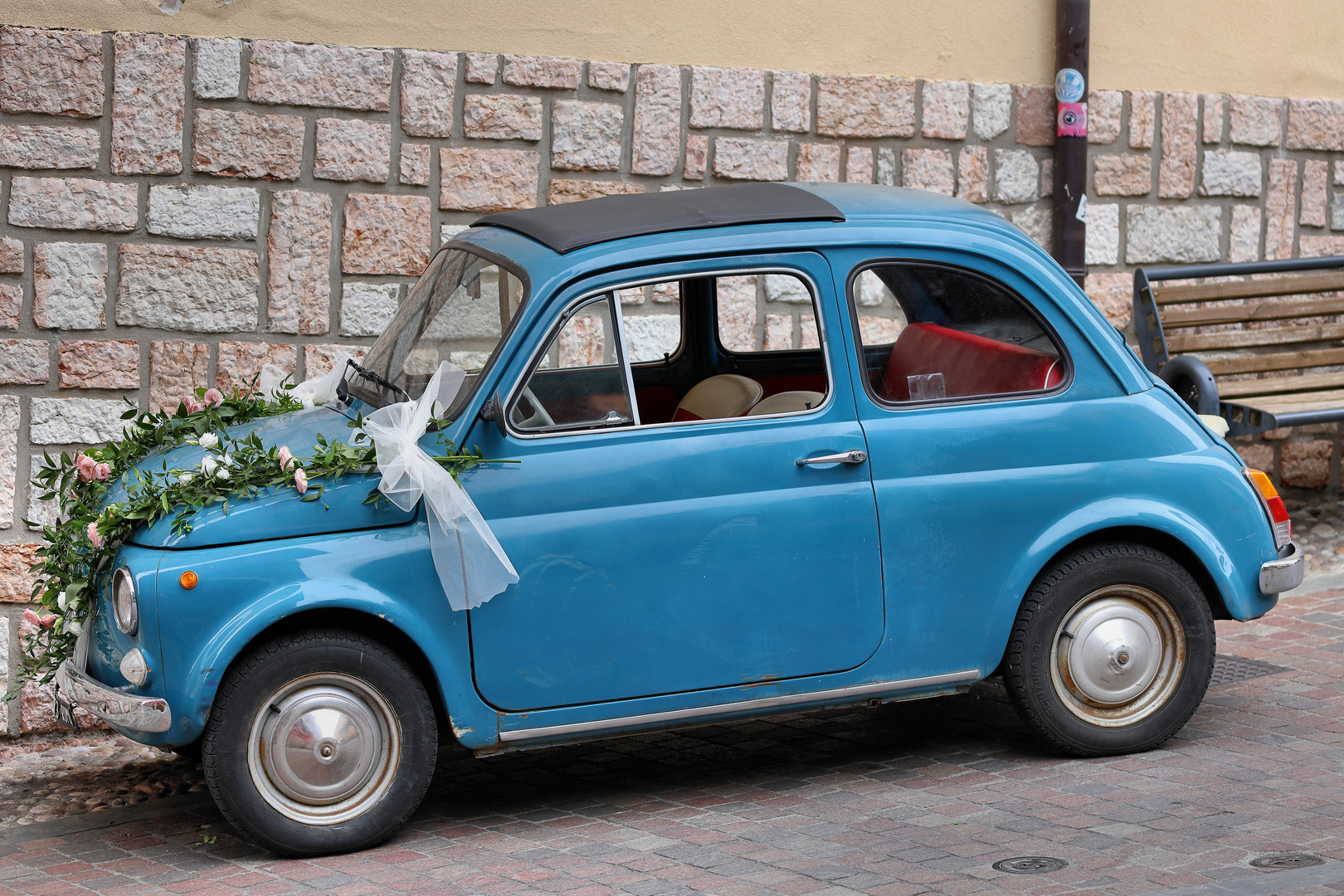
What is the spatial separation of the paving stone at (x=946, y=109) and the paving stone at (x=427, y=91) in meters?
2.51

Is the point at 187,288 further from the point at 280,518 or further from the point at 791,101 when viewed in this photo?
the point at 791,101

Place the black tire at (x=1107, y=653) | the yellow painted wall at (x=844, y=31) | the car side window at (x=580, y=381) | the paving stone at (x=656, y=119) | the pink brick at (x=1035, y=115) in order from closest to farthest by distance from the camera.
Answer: the car side window at (x=580, y=381) < the black tire at (x=1107, y=653) < the yellow painted wall at (x=844, y=31) < the paving stone at (x=656, y=119) < the pink brick at (x=1035, y=115)

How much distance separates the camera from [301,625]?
14.9ft

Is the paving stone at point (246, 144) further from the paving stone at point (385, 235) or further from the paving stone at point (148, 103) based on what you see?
the paving stone at point (385, 235)

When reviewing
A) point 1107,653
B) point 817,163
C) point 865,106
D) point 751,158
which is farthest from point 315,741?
point 865,106

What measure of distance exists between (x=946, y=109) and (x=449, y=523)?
4.58 metres

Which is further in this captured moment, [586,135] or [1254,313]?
[1254,313]

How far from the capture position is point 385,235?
7.05 meters

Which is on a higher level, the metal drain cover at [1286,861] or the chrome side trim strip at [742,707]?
the chrome side trim strip at [742,707]

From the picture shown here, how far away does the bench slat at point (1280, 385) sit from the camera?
8.32 meters

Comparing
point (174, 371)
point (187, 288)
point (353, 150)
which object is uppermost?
point (353, 150)

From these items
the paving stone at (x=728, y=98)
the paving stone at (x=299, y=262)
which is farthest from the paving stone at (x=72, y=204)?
the paving stone at (x=728, y=98)

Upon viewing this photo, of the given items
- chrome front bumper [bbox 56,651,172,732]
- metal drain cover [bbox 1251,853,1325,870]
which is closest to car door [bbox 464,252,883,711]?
chrome front bumper [bbox 56,651,172,732]

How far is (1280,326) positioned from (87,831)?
22.4ft
